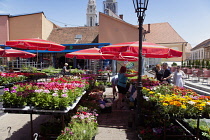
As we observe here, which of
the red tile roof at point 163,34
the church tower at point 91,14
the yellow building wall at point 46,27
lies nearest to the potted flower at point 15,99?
the yellow building wall at point 46,27

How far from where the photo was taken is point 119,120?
5453 millimetres

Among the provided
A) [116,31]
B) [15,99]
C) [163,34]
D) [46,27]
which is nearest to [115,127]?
[15,99]

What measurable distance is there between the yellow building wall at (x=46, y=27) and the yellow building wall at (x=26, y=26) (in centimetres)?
58

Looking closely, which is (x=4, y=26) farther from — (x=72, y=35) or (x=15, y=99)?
(x=15, y=99)

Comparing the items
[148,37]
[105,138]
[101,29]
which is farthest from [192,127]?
[148,37]

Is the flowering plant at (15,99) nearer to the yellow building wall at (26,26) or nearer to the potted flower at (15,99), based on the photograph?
the potted flower at (15,99)

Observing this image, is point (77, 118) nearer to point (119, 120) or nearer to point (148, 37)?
point (119, 120)

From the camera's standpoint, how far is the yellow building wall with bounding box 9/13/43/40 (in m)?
23.9

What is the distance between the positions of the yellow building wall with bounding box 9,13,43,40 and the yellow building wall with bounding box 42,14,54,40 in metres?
0.58

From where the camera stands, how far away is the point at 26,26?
24234 mm

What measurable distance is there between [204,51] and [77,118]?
1762 inches

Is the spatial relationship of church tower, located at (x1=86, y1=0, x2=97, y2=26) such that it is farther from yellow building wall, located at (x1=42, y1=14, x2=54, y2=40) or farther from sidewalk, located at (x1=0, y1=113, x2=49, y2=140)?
sidewalk, located at (x1=0, y1=113, x2=49, y2=140)

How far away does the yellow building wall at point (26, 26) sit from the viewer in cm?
2391

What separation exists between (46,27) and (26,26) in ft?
8.97
